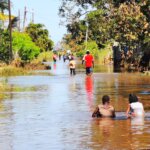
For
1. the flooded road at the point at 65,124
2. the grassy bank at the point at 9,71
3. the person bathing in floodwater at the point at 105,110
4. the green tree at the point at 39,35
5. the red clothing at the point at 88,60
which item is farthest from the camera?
the green tree at the point at 39,35

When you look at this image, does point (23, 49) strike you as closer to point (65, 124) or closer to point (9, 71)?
point (9, 71)

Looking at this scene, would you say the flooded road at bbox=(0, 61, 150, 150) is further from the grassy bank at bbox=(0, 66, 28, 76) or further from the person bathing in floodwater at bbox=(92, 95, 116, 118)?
the grassy bank at bbox=(0, 66, 28, 76)

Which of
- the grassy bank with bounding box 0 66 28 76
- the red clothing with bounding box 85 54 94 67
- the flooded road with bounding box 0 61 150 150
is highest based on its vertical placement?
the red clothing with bounding box 85 54 94 67

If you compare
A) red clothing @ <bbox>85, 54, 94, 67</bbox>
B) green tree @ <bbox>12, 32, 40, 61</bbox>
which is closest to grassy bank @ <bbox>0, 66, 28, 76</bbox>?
red clothing @ <bbox>85, 54, 94, 67</bbox>

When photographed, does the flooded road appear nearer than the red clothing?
Yes

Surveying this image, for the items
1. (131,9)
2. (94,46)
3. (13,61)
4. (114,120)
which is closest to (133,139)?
(114,120)

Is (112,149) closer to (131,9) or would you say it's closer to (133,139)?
(133,139)

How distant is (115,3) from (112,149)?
3750 centimetres

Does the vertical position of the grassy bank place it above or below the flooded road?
above

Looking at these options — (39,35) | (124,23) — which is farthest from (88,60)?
(39,35)

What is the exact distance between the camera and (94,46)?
91.4 m

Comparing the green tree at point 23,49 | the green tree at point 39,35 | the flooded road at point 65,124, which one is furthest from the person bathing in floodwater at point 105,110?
the green tree at point 39,35

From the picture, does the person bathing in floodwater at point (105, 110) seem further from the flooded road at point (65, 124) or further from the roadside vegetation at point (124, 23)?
the roadside vegetation at point (124, 23)

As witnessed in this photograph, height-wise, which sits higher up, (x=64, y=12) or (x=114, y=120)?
(x=64, y=12)
